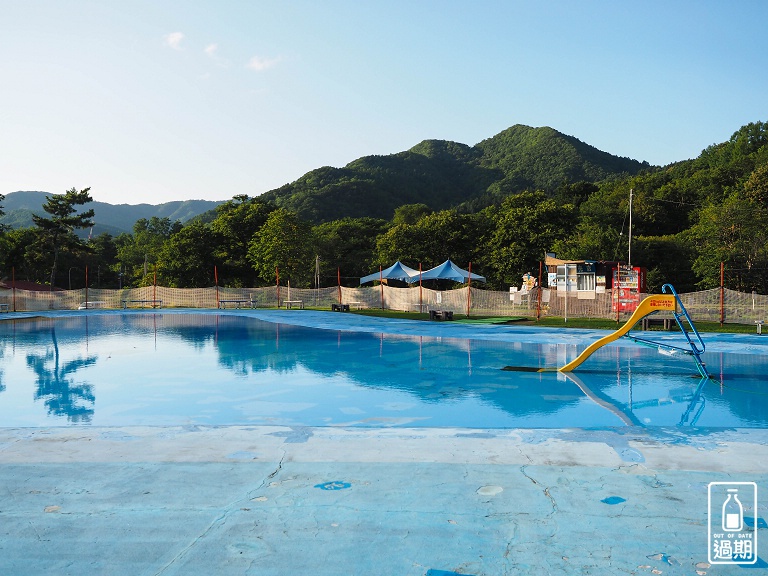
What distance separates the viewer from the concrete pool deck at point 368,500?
4.02m

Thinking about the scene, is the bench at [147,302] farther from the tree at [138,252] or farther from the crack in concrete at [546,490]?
the crack in concrete at [546,490]

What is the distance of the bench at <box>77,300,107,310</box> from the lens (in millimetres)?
40475

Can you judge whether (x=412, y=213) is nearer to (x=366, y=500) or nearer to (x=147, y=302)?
(x=147, y=302)

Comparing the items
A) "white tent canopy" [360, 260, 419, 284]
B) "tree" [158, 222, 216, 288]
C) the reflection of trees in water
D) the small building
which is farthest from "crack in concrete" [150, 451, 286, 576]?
"tree" [158, 222, 216, 288]

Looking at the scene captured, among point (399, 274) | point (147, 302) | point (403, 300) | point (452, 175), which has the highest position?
point (452, 175)

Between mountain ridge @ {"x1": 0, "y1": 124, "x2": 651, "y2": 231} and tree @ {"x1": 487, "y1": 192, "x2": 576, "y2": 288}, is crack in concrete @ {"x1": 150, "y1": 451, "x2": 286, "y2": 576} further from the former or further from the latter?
mountain ridge @ {"x1": 0, "y1": 124, "x2": 651, "y2": 231}

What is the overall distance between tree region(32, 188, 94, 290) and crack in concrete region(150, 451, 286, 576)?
5780 centimetres

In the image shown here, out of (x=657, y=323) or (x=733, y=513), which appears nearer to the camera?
(x=733, y=513)

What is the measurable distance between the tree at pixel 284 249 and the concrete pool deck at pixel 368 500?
41.1m

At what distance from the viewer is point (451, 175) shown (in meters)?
116

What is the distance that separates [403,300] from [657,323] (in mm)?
14854

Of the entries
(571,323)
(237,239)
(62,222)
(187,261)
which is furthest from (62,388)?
(62,222)

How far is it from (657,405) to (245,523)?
7.50 m

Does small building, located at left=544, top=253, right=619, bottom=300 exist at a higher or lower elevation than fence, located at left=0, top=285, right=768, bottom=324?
higher
